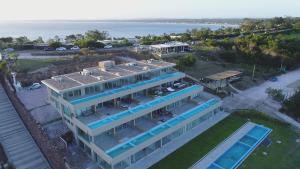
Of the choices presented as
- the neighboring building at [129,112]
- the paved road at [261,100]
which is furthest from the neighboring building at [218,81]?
the neighboring building at [129,112]

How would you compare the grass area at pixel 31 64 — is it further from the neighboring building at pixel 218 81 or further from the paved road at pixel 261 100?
the paved road at pixel 261 100

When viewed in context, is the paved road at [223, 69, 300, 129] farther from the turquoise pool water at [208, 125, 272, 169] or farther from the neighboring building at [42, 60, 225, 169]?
the turquoise pool water at [208, 125, 272, 169]

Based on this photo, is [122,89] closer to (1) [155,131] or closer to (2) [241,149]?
(1) [155,131]

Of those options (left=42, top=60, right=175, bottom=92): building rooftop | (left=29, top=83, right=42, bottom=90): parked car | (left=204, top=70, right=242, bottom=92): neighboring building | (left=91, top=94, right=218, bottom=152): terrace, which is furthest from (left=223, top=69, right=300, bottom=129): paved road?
(left=29, top=83, right=42, bottom=90): parked car

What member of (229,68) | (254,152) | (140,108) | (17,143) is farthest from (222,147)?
(229,68)

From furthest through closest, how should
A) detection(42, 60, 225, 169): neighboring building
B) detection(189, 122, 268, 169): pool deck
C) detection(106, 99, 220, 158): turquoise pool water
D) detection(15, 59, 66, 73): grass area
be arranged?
1. detection(15, 59, 66, 73): grass area
2. detection(189, 122, 268, 169): pool deck
3. detection(42, 60, 225, 169): neighboring building
4. detection(106, 99, 220, 158): turquoise pool water

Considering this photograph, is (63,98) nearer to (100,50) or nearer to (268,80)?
(100,50)

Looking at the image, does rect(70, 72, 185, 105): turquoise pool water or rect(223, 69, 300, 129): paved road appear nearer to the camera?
rect(70, 72, 185, 105): turquoise pool water
